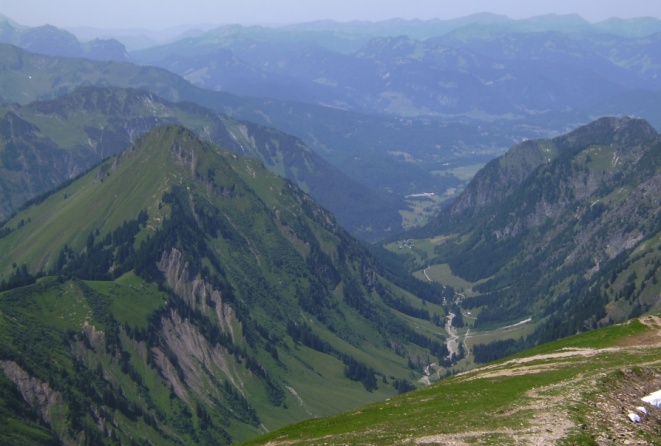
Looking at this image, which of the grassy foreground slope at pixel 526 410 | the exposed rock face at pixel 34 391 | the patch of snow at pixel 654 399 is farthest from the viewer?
the exposed rock face at pixel 34 391

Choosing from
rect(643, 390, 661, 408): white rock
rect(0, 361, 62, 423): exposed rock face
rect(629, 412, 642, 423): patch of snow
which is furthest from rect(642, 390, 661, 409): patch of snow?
rect(0, 361, 62, 423): exposed rock face

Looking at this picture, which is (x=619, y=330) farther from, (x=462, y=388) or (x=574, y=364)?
(x=462, y=388)

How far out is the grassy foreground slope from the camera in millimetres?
78500

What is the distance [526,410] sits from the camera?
86875mm

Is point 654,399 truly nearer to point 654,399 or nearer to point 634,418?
point 654,399

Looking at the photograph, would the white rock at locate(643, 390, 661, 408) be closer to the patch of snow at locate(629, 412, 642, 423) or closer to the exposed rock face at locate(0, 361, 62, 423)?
the patch of snow at locate(629, 412, 642, 423)

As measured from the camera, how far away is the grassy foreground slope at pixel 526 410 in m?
78.5

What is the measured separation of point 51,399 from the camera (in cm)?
18250

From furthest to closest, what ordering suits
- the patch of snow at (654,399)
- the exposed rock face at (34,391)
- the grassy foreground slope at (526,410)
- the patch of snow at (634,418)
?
the exposed rock face at (34,391) → the patch of snow at (654,399) → the patch of snow at (634,418) → the grassy foreground slope at (526,410)

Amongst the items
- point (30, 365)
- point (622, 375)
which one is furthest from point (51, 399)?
point (622, 375)

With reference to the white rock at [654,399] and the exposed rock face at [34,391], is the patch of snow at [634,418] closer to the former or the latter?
the white rock at [654,399]

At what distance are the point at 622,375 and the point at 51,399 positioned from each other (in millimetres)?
136239

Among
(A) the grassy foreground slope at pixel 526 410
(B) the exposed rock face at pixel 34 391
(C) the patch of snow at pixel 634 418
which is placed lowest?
(B) the exposed rock face at pixel 34 391

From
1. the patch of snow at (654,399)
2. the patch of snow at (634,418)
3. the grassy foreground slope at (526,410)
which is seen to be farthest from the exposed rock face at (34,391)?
the patch of snow at (634,418)
